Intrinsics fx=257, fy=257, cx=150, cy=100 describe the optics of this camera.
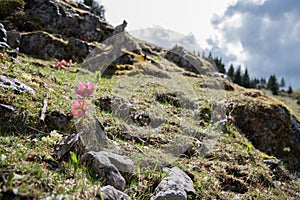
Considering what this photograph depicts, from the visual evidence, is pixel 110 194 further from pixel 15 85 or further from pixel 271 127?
pixel 271 127

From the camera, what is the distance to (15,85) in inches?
240

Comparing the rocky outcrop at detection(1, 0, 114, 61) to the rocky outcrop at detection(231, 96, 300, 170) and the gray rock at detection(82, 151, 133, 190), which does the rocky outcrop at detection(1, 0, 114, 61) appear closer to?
the rocky outcrop at detection(231, 96, 300, 170)

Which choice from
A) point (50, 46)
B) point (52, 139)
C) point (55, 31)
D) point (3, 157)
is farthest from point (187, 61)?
point (3, 157)

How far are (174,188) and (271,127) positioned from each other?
9.22 meters

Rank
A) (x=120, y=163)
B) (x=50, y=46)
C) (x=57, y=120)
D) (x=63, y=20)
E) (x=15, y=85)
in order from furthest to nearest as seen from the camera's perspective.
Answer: (x=63, y=20) → (x=50, y=46) → (x=15, y=85) → (x=57, y=120) → (x=120, y=163)

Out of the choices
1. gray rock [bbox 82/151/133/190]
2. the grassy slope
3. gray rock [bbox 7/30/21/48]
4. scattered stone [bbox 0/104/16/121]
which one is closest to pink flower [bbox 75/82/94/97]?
the grassy slope

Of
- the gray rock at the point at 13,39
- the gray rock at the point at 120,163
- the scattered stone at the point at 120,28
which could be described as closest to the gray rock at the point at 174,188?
the gray rock at the point at 120,163

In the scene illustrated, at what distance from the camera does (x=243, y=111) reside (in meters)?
12.4

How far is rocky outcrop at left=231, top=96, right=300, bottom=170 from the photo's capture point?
448 inches

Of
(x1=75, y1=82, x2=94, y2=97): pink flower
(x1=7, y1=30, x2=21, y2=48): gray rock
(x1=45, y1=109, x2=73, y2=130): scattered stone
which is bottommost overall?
(x1=45, y1=109, x2=73, y2=130): scattered stone

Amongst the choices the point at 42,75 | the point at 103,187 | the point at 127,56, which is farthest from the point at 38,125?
the point at 127,56

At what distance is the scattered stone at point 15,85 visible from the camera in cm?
589

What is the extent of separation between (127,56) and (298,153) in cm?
1401

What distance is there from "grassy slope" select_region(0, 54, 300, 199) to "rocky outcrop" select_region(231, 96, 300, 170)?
141 centimetres
